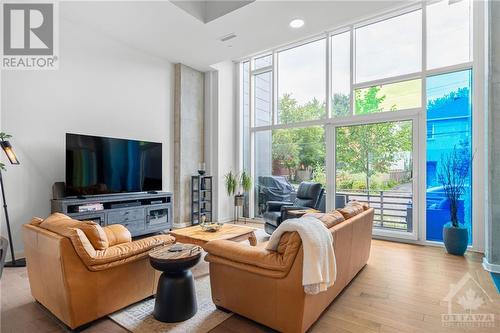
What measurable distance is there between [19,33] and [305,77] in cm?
481

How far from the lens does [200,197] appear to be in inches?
226

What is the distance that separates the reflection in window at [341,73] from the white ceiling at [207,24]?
1.03m

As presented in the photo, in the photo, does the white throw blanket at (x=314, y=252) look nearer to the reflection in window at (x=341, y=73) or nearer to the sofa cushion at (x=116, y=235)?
the sofa cushion at (x=116, y=235)

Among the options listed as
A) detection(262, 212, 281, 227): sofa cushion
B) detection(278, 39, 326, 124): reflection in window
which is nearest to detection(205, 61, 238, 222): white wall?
detection(278, 39, 326, 124): reflection in window

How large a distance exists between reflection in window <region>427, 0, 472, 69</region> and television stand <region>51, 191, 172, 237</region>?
5212 mm

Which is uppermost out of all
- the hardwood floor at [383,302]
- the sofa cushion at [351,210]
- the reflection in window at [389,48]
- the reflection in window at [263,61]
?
the reflection in window at [263,61]

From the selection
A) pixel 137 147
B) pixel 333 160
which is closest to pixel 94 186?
pixel 137 147

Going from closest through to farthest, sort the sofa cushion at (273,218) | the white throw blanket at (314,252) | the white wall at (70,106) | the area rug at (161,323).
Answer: the white throw blanket at (314,252)
the area rug at (161,323)
the white wall at (70,106)
the sofa cushion at (273,218)

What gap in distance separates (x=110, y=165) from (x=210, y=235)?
220cm

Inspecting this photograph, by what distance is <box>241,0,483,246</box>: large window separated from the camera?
415 centimetres

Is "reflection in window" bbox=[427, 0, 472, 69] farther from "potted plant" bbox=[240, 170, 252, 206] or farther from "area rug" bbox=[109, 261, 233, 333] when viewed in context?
"area rug" bbox=[109, 261, 233, 333]

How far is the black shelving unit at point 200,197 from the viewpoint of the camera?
5.74 m

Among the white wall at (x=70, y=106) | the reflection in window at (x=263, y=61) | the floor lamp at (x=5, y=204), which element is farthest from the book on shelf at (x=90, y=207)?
the reflection in window at (x=263, y=61)

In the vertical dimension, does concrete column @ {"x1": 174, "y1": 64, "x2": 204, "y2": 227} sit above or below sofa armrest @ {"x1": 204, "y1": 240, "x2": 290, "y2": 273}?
above
